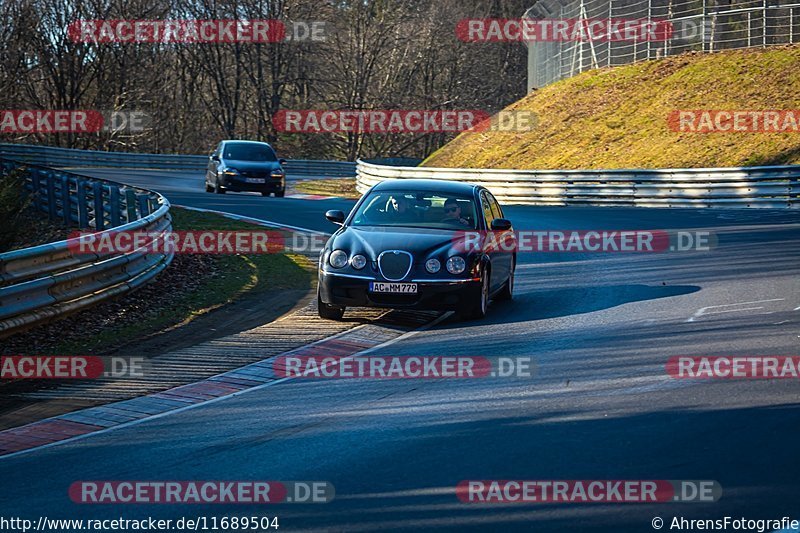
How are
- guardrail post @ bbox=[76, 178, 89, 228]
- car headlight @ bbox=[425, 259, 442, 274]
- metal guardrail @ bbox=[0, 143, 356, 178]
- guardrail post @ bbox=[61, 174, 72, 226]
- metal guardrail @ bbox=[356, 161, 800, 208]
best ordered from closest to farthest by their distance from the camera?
car headlight @ bbox=[425, 259, 442, 274] < guardrail post @ bbox=[76, 178, 89, 228] < guardrail post @ bbox=[61, 174, 72, 226] < metal guardrail @ bbox=[356, 161, 800, 208] < metal guardrail @ bbox=[0, 143, 356, 178]

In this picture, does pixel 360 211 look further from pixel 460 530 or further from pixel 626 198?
pixel 626 198

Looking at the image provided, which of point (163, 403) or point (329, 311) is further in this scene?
point (329, 311)

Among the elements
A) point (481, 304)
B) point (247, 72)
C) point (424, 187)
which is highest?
point (247, 72)

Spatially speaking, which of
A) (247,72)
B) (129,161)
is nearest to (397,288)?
(129,161)

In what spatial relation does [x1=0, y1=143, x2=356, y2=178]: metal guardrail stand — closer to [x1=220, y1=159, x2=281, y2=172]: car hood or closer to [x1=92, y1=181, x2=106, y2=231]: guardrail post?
[x1=220, y1=159, x2=281, y2=172]: car hood

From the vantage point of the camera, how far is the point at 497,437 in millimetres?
6992

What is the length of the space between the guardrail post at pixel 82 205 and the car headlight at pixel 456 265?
12757mm

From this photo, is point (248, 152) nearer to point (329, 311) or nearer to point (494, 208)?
point (494, 208)

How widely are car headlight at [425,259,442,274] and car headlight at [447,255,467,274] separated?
0.36 ft

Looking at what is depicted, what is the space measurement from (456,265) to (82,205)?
509 inches

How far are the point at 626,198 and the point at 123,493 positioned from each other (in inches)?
981

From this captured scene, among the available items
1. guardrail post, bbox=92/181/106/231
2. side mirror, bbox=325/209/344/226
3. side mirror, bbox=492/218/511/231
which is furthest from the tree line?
side mirror, bbox=492/218/511/231

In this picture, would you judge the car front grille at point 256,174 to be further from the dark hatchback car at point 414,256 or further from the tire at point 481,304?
the tire at point 481,304

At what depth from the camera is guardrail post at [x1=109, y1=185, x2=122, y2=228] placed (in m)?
20.2
